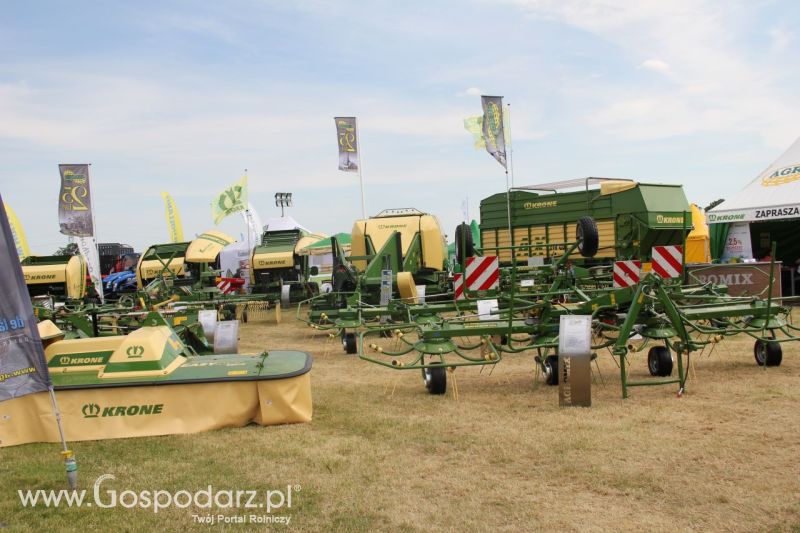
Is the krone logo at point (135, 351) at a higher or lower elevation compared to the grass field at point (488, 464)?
higher

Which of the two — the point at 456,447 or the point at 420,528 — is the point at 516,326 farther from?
the point at 420,528

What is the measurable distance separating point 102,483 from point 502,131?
14921 mm

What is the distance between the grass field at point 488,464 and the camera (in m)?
3.71

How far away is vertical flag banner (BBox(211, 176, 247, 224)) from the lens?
25.8 meters

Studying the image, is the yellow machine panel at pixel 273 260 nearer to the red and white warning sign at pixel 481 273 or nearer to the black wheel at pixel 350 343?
the black wheel at pixel 350 343

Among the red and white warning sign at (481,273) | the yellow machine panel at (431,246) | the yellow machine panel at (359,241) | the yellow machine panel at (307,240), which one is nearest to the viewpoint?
the red and white warning sign at (481,273)

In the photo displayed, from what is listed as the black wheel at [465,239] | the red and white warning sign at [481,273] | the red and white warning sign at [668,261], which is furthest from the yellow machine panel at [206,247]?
the red and white warning sign at [668,261]

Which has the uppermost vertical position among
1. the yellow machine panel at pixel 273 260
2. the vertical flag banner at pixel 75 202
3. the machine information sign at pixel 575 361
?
the vertical flag banner at pixel 75 202

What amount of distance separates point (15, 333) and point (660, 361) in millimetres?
6030

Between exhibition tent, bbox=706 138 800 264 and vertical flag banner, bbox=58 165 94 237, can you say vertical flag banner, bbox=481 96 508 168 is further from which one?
vertical flag banner, bbox=58 165 94 237

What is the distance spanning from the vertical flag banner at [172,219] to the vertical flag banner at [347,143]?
29.2ft

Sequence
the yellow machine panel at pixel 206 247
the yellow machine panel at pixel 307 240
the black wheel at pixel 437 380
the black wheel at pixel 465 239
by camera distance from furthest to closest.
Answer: the yellow machine panel at pixel 307 240 → the yellow machine panel at pixel 206 247 → the black wheel at pixel 465 239 → the black wheel at pixel 437 380

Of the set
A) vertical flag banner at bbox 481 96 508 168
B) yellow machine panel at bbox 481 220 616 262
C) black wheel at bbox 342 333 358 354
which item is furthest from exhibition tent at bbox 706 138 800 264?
black wheel at bbox 342 333 358 354

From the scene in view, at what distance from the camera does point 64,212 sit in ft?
62.9
